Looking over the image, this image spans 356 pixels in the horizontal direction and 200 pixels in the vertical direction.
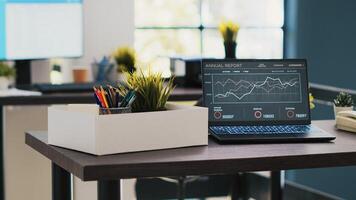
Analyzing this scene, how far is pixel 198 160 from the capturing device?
2029 mm

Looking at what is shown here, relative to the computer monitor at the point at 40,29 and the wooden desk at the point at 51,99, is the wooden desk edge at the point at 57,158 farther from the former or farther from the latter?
the computer monitor at the point at 40,29

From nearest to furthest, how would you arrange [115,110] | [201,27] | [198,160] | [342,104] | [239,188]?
1. [198,160]
2. [115,110]
3. [342,104]
4. [239,188]
5. [201,27]

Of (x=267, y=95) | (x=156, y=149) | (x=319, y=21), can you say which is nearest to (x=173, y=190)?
(x=267, y=95)

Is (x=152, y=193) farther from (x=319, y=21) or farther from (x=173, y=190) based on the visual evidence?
(x=319, y=21)

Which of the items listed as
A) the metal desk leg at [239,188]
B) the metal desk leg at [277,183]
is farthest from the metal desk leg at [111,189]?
the metal desk leg at [239,188]

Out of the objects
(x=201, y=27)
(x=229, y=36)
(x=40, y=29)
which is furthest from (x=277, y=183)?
(x=201, y=27)

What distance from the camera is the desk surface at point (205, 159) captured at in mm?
1960

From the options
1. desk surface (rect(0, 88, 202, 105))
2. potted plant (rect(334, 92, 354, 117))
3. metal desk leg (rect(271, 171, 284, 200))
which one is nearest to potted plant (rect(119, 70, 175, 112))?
potted plant (rect(334, 92, 354, 117))

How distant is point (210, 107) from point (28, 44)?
89.9 inches

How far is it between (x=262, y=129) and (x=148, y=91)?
40cm

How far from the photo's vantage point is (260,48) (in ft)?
21.6

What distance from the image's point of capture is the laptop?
8.07ft

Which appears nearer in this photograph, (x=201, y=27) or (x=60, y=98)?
(x=60, y=98)

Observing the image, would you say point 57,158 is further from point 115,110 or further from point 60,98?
point 60,98
